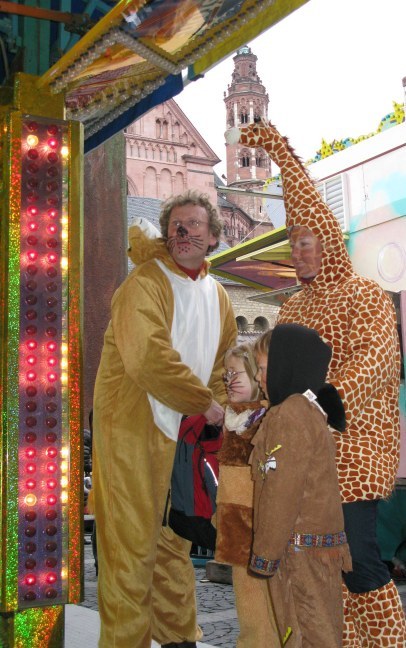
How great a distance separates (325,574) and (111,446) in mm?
977

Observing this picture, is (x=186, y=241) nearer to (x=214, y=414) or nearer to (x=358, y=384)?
(x=214, y=414)

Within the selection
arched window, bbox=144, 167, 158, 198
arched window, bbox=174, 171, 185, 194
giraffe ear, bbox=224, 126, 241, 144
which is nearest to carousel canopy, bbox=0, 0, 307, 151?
giraffe ear, bbox=224, 126, 241, 144

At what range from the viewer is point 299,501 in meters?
2.27

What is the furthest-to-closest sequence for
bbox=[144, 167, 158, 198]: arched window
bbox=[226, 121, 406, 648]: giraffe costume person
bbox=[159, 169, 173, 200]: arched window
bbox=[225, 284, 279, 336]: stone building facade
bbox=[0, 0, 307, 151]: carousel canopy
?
bbox=[159, 169, 173, 200]: arched window, bbox=[144, 167, 158, 198]: arched window, bbox=[225, 284, 279, 336]: stone building facade, bbox=[226, 121, 406, 648]: giraffe costume person, bbox=[0, 0, 307, 151]: carousel canopy

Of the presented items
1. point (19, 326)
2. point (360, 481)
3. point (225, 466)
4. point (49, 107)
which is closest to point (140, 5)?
point (49, 107)

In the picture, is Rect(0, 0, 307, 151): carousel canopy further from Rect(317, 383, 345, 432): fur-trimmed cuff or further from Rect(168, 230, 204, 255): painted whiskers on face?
Rect(317, 383, 345, 432): fur-trimmed cuff

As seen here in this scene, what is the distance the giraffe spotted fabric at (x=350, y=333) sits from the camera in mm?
2582

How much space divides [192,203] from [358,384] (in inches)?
45.1

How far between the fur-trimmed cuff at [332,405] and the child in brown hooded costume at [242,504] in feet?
0.72

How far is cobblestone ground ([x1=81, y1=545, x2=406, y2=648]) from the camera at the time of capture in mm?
3625

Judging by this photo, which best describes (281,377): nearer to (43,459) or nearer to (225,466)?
(225,466)

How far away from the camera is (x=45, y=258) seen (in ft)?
9.21

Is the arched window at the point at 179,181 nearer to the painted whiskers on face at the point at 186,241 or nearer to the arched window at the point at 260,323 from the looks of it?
the arched window at the point at 260,323

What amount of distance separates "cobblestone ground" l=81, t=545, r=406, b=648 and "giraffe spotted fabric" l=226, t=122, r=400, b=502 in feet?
4.56
